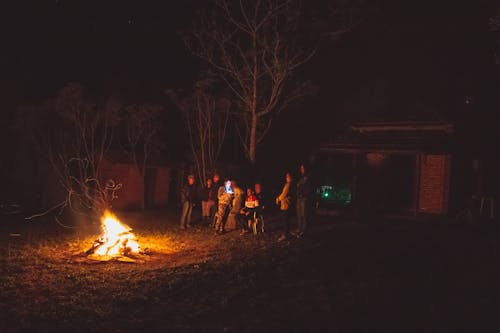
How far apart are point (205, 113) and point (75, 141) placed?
577 cm

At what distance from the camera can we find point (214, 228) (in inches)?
643

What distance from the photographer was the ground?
23.9ft

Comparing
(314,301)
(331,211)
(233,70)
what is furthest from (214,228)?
(314,301)

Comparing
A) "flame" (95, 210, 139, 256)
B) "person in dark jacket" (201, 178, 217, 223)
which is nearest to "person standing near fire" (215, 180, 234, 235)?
"person in dark jacket" (201, 178, 217, 223)

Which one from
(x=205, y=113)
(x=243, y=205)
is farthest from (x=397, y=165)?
(x=205, y=113)

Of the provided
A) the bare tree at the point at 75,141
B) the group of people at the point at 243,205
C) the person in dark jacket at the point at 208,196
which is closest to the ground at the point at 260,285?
the group of people at the point at 243,205

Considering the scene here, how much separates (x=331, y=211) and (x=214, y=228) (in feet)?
17.0

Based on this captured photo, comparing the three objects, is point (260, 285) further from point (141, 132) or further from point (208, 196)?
point (141, 132)

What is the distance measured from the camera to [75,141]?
21.1 meters

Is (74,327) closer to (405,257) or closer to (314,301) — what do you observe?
(314,301)

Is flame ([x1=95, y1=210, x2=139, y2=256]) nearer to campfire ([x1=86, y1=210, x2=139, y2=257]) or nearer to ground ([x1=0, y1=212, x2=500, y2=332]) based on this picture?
campfire ([x1=86, y1=210, x2=139, y2=257])

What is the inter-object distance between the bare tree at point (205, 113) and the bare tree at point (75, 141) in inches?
118

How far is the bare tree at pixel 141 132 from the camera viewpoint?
68.4 feet

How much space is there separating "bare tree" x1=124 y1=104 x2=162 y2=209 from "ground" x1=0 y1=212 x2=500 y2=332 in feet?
25.2
